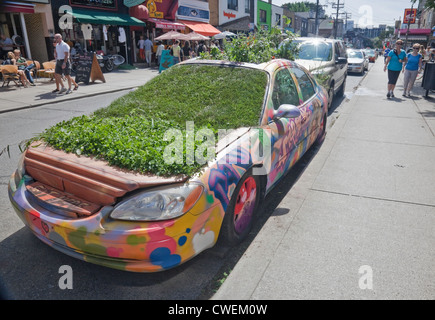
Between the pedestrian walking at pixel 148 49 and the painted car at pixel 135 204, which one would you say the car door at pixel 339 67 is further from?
the pedestrian walking at pixel 148 49

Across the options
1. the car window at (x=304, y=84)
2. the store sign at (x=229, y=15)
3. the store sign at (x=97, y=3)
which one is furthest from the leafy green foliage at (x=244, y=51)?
the store sign at (x=229, y=15)

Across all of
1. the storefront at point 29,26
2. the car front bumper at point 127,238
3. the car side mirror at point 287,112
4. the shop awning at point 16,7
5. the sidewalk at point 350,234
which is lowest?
the sidewalk at point 350,234

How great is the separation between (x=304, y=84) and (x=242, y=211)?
264 centimetres

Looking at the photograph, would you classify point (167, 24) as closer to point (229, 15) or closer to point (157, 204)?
point (229, 15)

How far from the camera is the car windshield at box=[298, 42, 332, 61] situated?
10000 millimetres

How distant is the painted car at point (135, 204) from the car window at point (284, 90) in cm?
80

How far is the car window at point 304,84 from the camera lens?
4750 mm

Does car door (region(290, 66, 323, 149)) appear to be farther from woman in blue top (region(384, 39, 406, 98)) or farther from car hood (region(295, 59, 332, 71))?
woman in blue top (region(384, 39, 406, 98))

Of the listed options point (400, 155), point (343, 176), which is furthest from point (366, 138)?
point (343, 176)

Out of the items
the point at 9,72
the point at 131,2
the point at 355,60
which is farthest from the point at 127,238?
the point at 131,2

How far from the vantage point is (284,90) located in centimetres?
412
